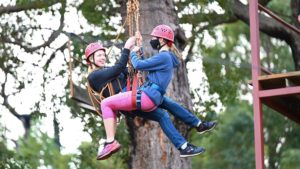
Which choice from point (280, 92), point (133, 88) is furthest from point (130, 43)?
point (280, 92)

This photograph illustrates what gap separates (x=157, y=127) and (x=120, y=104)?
15.7 feet

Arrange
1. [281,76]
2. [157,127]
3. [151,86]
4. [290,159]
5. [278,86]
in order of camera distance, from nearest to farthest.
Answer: [151,86]
[281,76]
[278,86]
[157,127]
[290,159]

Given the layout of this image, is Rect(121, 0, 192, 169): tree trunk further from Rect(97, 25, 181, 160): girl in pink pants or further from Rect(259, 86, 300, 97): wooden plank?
Rect(97, 25, 181, 160): girl in pink pants

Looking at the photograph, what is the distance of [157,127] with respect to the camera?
55.5 ft

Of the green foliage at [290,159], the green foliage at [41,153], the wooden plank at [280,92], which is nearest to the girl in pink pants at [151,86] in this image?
the wooden plank at [280,92]

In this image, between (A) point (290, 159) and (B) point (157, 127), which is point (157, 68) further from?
(A) point (290, 159)

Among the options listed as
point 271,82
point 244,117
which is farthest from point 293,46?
point 244,117

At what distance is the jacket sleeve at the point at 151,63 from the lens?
39.3ft

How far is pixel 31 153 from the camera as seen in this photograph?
874 inches

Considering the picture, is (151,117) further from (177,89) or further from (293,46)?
(293,46)

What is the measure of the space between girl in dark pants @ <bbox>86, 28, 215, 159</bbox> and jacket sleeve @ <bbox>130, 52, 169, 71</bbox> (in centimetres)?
20

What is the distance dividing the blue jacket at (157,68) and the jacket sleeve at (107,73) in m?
0.12

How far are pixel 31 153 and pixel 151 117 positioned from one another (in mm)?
10030

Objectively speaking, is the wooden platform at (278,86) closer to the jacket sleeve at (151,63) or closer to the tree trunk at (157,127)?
the jacket sleeve at (151,63)
